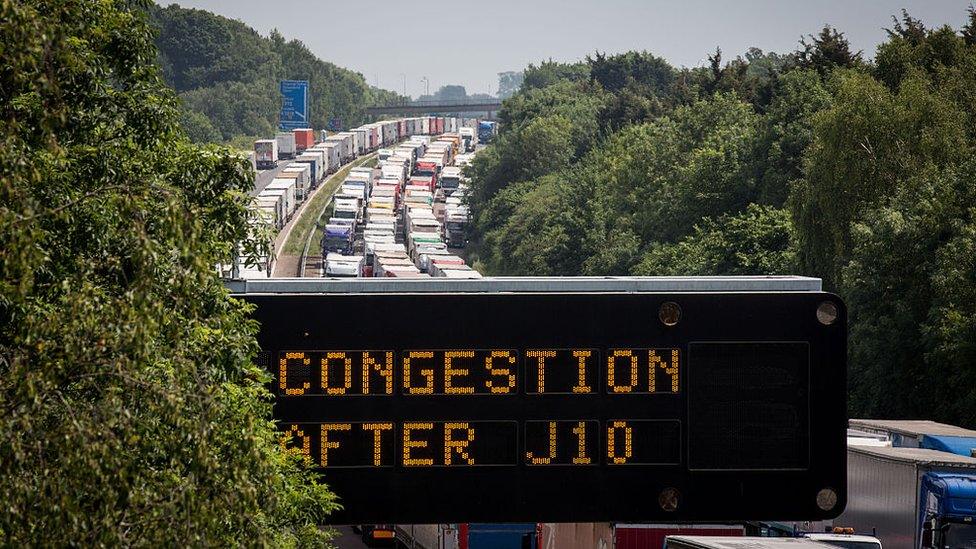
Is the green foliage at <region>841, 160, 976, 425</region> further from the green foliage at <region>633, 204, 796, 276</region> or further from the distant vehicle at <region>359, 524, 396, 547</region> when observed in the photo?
the green foliage at <region>633, 204, 796, 276</region>

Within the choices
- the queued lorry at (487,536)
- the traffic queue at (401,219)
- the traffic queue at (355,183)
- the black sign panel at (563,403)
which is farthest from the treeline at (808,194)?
the black sign panel at (563,403)

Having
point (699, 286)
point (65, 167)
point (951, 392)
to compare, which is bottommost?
point (951, 392)

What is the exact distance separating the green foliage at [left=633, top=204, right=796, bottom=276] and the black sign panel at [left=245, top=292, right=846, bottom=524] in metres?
49.2

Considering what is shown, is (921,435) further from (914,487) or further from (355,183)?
(355,183)

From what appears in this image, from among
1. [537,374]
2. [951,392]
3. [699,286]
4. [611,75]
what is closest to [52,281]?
[537,374]

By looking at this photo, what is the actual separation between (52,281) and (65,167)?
1.24m

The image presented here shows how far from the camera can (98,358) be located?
35.0ft

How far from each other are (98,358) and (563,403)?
6441mm

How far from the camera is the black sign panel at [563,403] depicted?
16.1 meters

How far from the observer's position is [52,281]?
1250 centimetres

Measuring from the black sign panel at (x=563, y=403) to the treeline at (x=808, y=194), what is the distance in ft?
77.5

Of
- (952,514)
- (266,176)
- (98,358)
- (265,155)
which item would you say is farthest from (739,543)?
(265,155)

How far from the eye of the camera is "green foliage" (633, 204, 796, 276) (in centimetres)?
6956

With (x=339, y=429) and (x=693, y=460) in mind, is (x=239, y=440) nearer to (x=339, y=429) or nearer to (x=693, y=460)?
(x=339, y=429)
